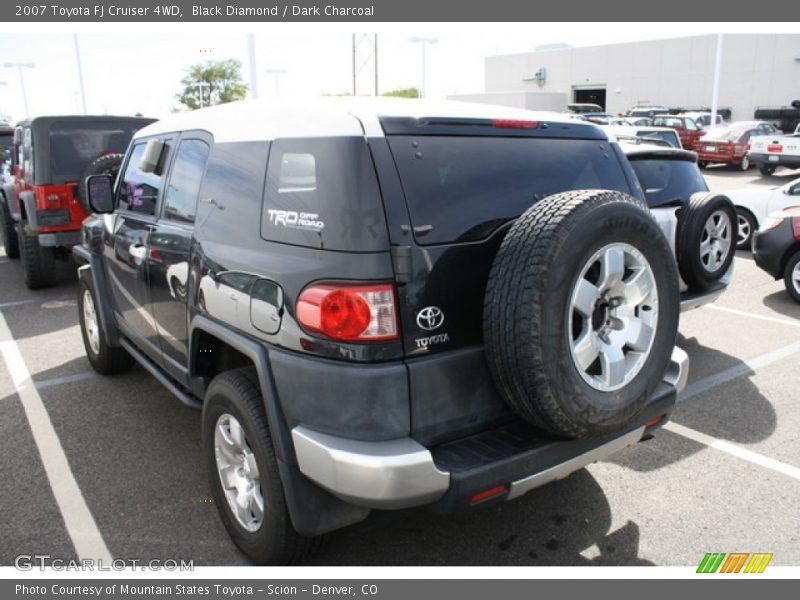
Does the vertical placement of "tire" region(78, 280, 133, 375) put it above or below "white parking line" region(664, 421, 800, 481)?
above

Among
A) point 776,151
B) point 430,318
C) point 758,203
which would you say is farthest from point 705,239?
point 776,151

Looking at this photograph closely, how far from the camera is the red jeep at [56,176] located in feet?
25.7

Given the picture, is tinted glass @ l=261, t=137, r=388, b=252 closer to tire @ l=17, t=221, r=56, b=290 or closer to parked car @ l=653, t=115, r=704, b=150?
tire @ l=17, t=221, r=56, b=290

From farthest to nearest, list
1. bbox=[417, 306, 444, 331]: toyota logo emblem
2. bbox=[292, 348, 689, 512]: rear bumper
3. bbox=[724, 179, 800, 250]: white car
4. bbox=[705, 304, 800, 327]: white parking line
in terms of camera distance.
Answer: bbox=[724, 179, 800, 250]: white car → bbox=[705, 304, 800, 327]: white parking line → bbox=[417, 306, 444, 331]: toyota logo emblem → bbox=[292, 348, 689, 512]: rear bumper

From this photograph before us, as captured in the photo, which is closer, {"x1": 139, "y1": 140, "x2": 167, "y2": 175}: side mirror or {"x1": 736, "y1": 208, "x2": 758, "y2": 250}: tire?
{"x1": 139, "y1": 140, "x2": 167, "y2": 175}: side mirror

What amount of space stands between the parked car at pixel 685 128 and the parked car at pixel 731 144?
119 cm

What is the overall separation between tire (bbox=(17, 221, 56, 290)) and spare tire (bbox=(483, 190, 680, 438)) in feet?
24.4

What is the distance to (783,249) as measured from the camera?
6965 mm

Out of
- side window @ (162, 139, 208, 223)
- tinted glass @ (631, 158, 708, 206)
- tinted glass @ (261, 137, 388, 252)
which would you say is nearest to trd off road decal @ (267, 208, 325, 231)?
tinted glass @ (261, 137, 388, 252)

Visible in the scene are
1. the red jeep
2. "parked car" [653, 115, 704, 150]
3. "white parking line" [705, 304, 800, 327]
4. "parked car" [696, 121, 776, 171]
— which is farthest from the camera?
"parked car" [653, 115, 704, 150]

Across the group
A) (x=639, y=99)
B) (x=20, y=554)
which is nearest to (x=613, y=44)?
(x=639, y=99)

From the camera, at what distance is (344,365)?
92.5 inches

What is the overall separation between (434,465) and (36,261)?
7534 mm

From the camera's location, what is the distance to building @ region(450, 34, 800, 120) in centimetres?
4145
